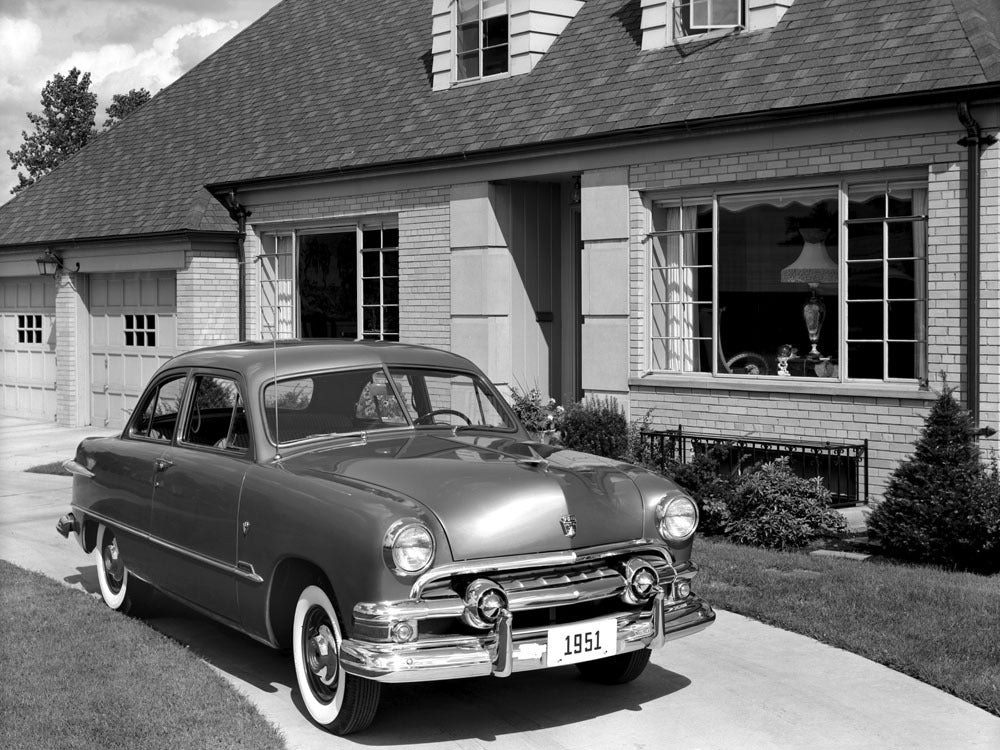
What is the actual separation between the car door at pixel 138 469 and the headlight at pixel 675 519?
9.32 ft

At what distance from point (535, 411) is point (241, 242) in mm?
5949

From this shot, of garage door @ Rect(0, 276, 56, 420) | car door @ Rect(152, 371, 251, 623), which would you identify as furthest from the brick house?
car door @ Rect(152, 371, 251, 623)

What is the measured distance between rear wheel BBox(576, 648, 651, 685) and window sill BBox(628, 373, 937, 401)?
220 inches

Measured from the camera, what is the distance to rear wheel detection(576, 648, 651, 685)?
6.07m

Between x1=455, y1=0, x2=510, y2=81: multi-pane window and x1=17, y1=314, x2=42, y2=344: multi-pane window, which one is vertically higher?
x1=455, y1=0, x2=510, y2=81: multi-pane window

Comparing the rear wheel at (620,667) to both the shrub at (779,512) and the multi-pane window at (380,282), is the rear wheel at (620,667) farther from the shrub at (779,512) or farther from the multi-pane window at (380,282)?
the multi-pane window at (380,282)

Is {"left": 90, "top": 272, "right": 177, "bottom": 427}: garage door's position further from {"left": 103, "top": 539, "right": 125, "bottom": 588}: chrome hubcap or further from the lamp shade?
{"left": 103, "top": 539, "right": 125, "bottom": 588}: chrome hubcap

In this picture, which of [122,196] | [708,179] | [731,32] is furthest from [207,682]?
[122,196]

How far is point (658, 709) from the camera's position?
5781 mm

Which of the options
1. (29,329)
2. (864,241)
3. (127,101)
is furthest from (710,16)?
(127,101)

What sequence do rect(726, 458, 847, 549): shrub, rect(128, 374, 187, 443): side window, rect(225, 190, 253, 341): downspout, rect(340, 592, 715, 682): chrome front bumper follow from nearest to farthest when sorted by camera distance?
rect(340, 592, 715, 682): chrome front bumper
rect(128, 374, 187, 443): side window
rect(726, 458, 847, 549): shrub
rect(225, 190, 253, 341): downspout

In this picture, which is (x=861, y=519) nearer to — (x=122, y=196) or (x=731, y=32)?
(x=731, y=32)

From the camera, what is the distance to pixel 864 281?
11.3 meters

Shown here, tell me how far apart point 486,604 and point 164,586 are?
249 cm
